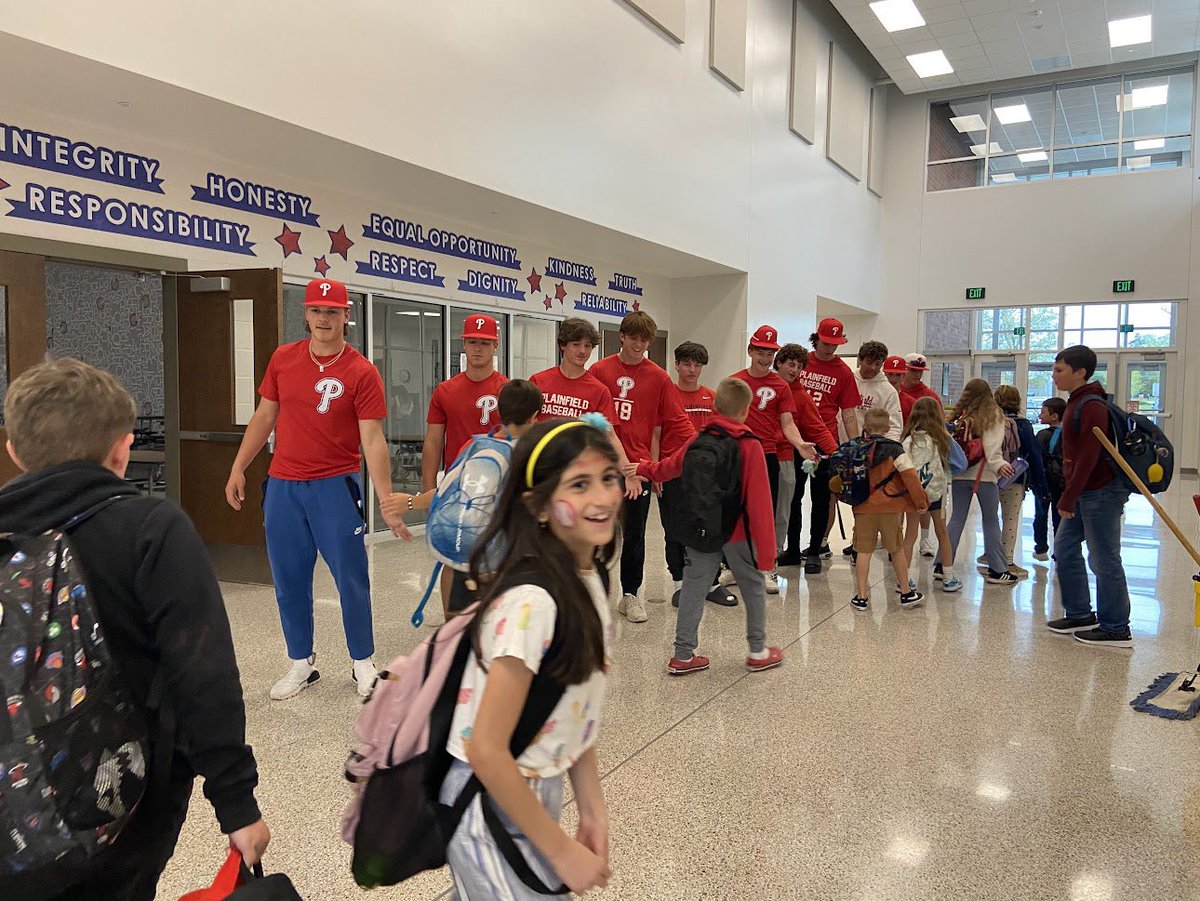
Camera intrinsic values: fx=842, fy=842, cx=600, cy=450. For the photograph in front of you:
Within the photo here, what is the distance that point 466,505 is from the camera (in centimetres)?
295

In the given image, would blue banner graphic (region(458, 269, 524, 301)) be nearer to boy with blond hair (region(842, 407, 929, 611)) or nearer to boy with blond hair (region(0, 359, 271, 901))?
boy with blond hair (region(842, 407, 929, 611))

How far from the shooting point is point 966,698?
12.3 ft

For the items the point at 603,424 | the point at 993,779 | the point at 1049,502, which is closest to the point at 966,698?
the point at 993,779

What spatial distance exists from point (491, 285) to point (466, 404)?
493 cm

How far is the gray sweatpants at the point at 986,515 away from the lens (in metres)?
5.92

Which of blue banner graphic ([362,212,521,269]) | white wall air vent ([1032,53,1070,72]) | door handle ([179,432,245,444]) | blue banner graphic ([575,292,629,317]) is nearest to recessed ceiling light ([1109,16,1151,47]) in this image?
white wall air vent ([1032,53,1070,72])

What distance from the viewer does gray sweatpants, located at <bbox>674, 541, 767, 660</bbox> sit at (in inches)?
155

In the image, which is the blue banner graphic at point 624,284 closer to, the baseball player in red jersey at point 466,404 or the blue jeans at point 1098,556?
the baseball player in red jersey at point 466,404

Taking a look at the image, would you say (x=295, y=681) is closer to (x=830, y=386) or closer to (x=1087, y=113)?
(x=830, y=386)

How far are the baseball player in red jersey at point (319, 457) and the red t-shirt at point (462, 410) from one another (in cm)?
65

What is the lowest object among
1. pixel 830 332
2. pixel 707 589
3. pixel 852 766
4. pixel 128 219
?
pixel 852 766

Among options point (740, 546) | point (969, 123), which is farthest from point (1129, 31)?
point (740, 546)

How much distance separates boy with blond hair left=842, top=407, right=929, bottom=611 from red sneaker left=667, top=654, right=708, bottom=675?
5.42 ft

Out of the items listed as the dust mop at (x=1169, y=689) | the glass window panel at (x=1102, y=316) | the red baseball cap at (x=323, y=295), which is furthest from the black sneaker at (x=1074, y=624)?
the glass window panel at (x=1102, y=316)
